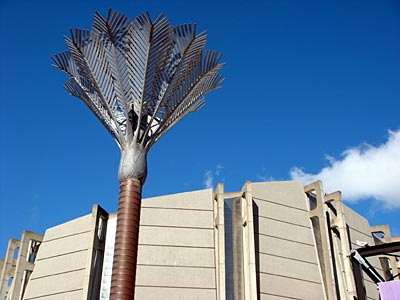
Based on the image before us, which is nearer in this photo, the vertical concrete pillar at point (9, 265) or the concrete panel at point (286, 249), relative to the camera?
the concrete panel at point (286, 249)

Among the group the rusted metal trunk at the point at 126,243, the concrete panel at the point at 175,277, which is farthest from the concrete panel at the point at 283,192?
the rusted metal trunk at the point at 126,243

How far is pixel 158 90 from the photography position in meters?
17.0

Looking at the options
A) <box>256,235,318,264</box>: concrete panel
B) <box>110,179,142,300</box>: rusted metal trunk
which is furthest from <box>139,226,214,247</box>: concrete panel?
<box>110,179,142,300</box>: rusted metal trunk

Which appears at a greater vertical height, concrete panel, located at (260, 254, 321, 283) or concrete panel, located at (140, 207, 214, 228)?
concrete panel, located at (140, 207, 214, 228)

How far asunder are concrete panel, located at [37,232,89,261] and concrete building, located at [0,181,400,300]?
67mm

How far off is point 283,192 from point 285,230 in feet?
8.38

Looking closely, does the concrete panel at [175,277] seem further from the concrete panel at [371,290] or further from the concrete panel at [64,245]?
the concrete panel at [371,290]

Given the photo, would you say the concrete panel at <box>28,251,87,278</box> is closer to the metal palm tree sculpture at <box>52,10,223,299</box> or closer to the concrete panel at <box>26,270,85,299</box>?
the concrete panel at <box>26,270,85,299</box>

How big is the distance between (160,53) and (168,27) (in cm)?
92

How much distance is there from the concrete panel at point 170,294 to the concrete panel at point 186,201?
5129mm

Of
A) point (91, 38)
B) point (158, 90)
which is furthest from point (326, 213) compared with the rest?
point (91, 38)

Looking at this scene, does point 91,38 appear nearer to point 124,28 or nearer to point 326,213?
point 124,28

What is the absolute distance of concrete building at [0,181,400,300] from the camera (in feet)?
88.0

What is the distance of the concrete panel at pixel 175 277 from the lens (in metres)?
26.9
